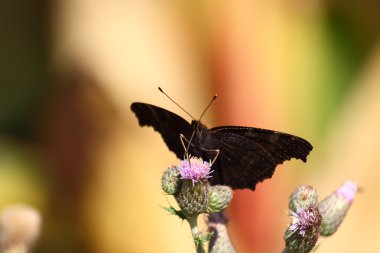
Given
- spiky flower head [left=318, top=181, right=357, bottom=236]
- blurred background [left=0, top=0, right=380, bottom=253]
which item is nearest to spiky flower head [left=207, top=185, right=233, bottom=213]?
spiky flower head [left=318, top=181, right=357, bottom=236]

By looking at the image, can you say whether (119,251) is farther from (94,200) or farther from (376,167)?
(376,167)

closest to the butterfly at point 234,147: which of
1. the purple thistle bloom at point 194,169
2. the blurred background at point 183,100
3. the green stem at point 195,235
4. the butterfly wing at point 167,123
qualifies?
the butterfly wing at point 167,123

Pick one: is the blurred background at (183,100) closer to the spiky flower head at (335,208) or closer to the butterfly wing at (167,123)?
the spiky flower head at (335,208)

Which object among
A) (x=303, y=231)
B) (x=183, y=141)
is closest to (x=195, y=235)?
(x=303, y=231)

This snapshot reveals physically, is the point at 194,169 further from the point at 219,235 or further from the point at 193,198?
the point at 219,235

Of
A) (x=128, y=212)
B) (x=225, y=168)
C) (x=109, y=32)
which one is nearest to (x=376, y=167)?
(x=128, y=212)

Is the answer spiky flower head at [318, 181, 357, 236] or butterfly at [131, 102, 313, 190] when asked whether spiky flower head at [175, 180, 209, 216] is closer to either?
butterfly at [131, 102, 313, 190]
